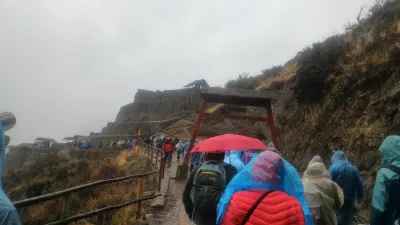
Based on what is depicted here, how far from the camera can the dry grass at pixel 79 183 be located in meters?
9.40

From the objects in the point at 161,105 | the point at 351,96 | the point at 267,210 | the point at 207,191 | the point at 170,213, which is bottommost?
the point at 170,213

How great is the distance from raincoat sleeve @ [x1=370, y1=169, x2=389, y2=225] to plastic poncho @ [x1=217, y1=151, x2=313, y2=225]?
210cm

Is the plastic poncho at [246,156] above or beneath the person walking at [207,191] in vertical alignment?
beneath

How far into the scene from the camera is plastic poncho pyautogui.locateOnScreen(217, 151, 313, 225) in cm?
251

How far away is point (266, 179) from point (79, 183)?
54.6ft

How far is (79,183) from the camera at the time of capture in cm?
1702

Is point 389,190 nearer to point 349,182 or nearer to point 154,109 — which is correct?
point 349,182

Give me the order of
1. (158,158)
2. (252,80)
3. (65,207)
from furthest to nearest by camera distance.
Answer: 1. (252,80)
2. (158,158)
3. (65,207)

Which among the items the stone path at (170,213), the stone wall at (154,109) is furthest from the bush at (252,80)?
the stone path at (170,213)

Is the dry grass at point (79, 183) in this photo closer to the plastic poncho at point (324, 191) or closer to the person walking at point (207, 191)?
the person walking at point (207, 191)

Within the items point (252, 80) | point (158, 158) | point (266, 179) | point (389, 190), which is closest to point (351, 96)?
point (389, 190)

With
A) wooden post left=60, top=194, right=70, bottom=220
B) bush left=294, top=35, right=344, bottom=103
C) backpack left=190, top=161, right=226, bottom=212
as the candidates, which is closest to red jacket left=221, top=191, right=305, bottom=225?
backpack left=190, top=161, right=226, bottom=212

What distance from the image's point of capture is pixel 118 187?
11797 mm

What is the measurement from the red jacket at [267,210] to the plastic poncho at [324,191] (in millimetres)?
2116
